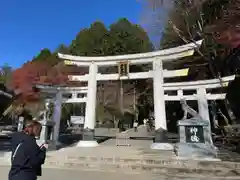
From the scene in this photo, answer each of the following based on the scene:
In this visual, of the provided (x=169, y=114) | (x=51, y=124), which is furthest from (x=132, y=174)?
(x=169, y=114)

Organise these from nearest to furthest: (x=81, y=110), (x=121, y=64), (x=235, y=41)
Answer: (x=235, y=41)
(x=121, y=64)
(x=81, y=110)

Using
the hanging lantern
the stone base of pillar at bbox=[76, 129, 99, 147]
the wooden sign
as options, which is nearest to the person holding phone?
the wooden sign

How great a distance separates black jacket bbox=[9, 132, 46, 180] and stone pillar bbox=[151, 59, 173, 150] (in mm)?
9721

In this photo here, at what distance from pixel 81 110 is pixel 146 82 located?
9531 millimetres

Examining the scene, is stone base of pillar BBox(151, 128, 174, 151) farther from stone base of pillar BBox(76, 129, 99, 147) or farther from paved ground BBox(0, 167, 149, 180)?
paved ground BBox(0, 167, 149, 180)

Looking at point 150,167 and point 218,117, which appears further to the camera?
point 218,117

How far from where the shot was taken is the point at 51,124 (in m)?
11.8

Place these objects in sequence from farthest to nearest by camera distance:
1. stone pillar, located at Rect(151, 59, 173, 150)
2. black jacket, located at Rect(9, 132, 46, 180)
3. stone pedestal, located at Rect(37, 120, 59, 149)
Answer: stone pillar, located at Rect(151, 59, 173, 150) → stone pedestal, located at Rect(37, 120, 59, 149) → black jacket, located at Rect(9, 132, 46, 180)

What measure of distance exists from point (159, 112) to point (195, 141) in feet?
10.8

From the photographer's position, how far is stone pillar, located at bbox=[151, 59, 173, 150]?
12.1m

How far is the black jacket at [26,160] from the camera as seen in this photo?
273 centimetres

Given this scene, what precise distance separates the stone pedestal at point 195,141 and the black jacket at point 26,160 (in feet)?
23.7

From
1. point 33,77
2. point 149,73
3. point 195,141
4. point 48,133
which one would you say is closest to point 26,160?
point 195,141

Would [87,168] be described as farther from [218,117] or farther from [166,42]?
[218,117]
